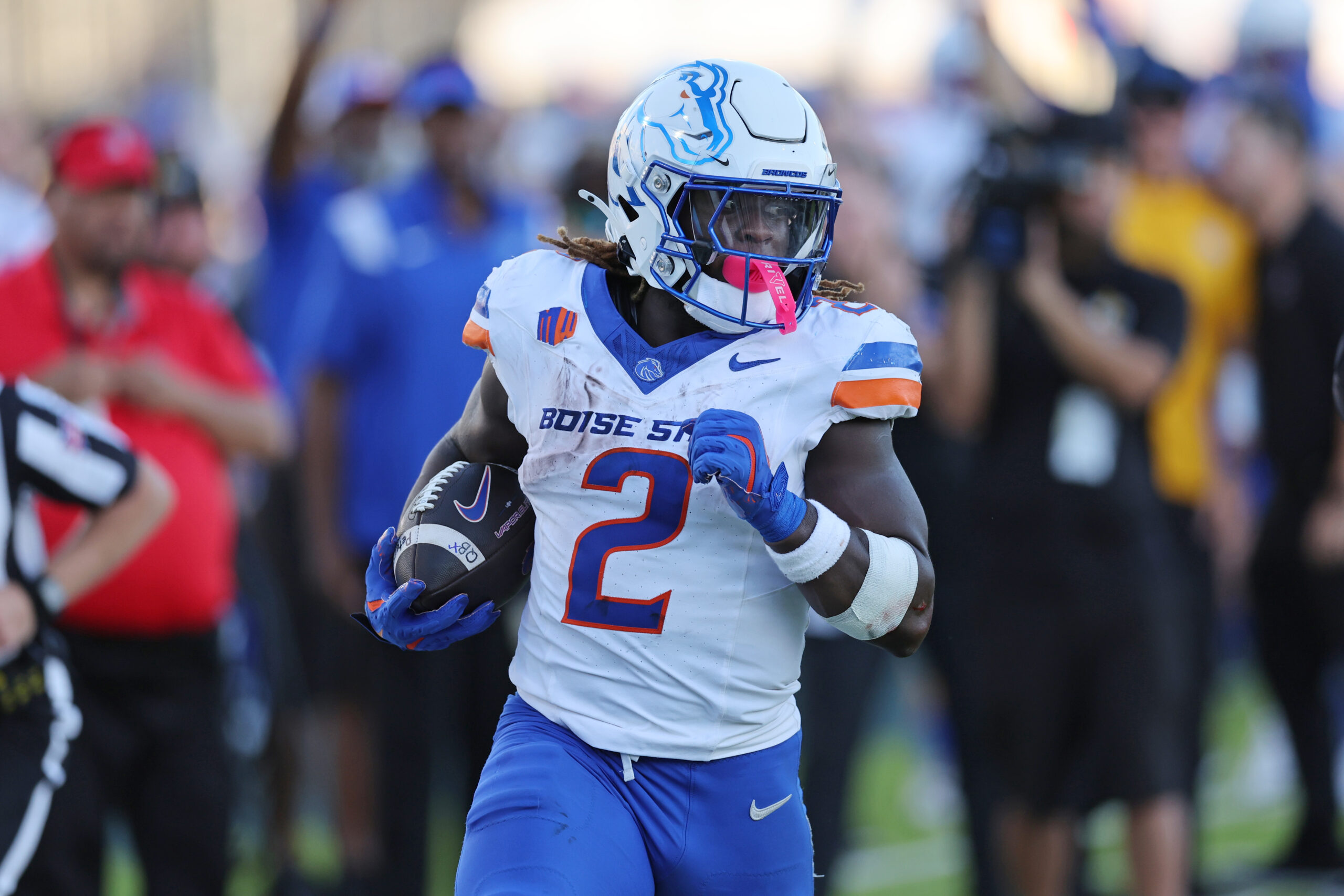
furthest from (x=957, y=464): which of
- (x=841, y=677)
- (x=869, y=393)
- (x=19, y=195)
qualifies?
(x=19, y=195)

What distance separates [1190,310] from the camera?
5273mm

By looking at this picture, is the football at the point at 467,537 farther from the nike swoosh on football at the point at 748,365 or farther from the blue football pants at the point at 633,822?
the nike swoosh on football at the point at 748,365

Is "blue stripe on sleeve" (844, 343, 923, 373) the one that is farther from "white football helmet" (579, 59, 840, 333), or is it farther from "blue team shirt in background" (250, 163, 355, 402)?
"blue team shirt in background" (250, 163, 355, 402)

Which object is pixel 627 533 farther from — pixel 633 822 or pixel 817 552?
pixel 633 822

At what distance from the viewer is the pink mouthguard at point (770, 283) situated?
2721 mm

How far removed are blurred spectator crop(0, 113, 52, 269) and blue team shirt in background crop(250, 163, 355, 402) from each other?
2.72ft

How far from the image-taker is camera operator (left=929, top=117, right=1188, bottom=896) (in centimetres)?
486

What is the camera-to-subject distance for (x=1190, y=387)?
223 inches

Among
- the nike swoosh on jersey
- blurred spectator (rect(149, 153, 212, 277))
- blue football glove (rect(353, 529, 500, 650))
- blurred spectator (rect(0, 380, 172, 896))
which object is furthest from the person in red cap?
the nike swoosh on jersey

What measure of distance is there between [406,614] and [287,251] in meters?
3.94

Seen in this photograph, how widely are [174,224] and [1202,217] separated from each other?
379cm

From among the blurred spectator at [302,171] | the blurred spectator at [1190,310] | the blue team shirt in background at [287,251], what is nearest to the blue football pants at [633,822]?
the blurred spectator at [1190,310]

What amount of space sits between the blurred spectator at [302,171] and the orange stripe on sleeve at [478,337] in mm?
2900

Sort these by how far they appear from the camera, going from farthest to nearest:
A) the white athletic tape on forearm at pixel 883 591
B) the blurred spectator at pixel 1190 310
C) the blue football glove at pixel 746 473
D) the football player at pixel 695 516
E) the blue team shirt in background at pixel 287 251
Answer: the blue team shirt in background at pixel 287 251
the blurred spectator at pixel 1190 310
the football player at pixel 695 516
the white athletic tape on forearm at pixel 883 591
the blue football glove at pixel 746 473
